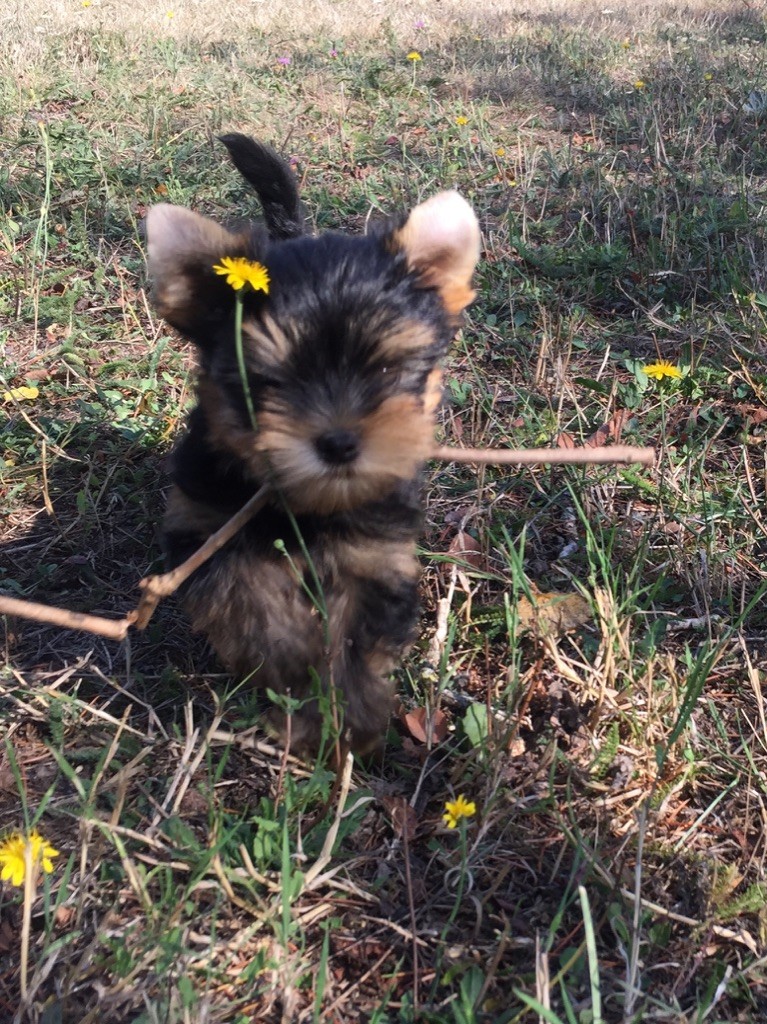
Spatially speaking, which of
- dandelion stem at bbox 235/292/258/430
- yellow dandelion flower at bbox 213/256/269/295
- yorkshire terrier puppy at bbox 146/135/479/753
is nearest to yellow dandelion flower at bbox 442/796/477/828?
yorkshire terrier puppy at bbox 146/135/479/753

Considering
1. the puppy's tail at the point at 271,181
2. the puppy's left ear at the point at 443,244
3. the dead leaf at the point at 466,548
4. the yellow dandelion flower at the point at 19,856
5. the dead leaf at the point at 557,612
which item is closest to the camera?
the yellow dandelion flower at the point at 19,856

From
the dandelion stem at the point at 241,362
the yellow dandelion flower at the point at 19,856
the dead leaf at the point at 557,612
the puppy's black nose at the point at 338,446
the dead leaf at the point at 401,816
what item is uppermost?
the dandelion stem at the point at 241,362

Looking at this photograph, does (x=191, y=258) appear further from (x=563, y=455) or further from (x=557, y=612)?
(x=557, y=612)

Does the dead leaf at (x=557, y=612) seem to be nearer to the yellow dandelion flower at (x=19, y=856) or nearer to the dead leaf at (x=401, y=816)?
the dead leaf at (x=401, y=816)

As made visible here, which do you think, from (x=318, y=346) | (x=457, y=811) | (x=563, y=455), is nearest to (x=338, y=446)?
(x=318, y=346)

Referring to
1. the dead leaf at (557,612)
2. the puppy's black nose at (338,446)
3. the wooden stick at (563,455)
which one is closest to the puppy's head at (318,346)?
the puppy's black nose at (338,446)

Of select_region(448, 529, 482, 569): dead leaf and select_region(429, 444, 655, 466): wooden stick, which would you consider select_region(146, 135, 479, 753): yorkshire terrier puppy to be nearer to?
select_region(429, 444, 655, 466): wooden stick
